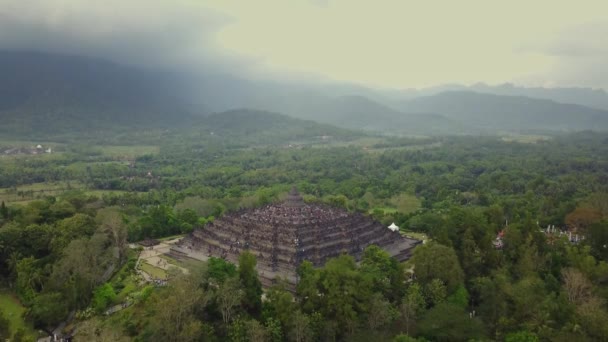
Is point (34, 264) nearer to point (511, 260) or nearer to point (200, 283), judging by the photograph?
point (200, 283)

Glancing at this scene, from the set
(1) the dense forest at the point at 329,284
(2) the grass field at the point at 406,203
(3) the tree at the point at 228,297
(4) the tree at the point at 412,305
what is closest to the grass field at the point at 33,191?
(1) the dense forest at the point at 329,284

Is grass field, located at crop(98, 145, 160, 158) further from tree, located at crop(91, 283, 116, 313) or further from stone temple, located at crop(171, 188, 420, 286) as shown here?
tree, located at crop(91, 283, 116, 313)

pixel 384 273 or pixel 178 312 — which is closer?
pixel 178 312

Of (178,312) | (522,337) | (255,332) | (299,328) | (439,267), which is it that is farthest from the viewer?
(439,267)

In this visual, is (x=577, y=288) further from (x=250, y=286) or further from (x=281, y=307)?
(x=250, y=286)

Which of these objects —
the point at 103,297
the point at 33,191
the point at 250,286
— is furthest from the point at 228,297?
the point at 33,191

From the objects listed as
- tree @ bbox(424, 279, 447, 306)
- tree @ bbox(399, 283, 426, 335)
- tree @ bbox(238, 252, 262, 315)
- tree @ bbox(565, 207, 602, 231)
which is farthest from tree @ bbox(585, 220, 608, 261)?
tree @ bbox(238, 252, 262, 315)

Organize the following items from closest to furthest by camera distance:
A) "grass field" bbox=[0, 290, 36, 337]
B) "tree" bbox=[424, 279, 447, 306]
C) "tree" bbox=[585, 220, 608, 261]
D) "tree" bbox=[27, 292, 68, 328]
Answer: "tree" bbox=[27, 292, 68, 328]
"grass field" bbox=[0, 290, 36, 337]
"tree" bbox=[424, 279, 447, 306]
"tree" bbox=[585, 220, 608, 261]
